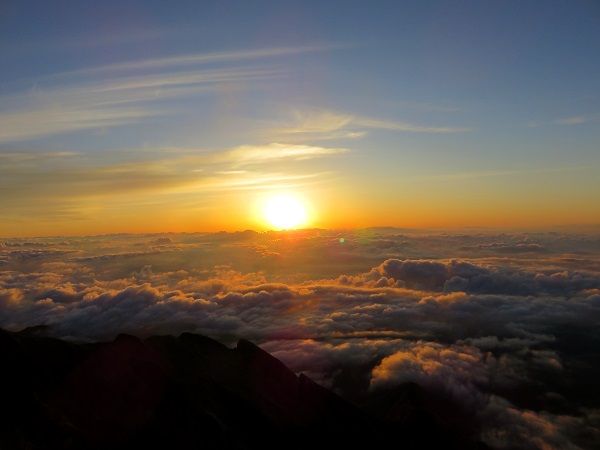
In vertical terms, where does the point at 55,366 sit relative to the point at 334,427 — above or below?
above

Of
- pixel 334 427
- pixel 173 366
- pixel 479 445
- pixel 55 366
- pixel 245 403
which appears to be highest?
pixel 55 366

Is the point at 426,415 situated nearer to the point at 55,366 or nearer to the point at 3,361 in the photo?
the point at 55,366

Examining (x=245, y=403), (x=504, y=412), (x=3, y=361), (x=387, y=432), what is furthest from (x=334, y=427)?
(x=504, y=412)

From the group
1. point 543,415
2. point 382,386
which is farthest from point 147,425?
point 543,415

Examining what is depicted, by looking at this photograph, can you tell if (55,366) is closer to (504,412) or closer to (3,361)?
(3,361)

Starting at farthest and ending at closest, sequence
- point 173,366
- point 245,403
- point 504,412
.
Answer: point 504,412
point 173,366
point 245,403

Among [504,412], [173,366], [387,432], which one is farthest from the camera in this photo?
[504,412]

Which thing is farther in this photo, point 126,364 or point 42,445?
point 126,364
